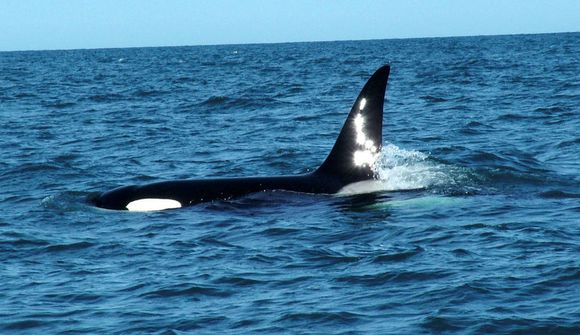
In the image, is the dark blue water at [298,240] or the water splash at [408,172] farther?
the water splash at [408,172]

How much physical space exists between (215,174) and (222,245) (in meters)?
6.54

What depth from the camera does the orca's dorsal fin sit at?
13.5 meters

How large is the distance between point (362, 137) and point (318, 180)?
0.89m

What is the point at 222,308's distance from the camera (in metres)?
9.00

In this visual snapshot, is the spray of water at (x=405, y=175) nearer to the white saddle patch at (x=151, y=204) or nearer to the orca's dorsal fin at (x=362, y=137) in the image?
the orca's dorsal fin at (x=362, y=137)

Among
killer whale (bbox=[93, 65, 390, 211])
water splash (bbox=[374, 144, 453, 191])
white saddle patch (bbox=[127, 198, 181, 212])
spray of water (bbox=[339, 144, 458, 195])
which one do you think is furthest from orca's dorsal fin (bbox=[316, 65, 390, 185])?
white saddle patch (bbox=[127, 198, 181, 212])

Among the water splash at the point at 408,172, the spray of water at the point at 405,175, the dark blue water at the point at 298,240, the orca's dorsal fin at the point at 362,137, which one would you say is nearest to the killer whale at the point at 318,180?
the orca's dorsal fin at the point at 362,137

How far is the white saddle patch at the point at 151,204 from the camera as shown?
13703mm

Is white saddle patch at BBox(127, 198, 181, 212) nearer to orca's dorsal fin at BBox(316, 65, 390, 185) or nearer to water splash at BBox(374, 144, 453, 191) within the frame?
orca's dorsal fin at BBox(316, 65, 390, 185)

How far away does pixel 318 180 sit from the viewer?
14156 mm

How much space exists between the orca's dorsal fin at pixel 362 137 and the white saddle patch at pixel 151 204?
212 centimetres

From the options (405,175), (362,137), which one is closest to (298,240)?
(362,137)

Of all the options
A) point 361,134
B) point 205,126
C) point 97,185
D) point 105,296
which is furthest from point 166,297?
point 205,126

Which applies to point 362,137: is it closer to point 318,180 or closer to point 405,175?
point 318,180
